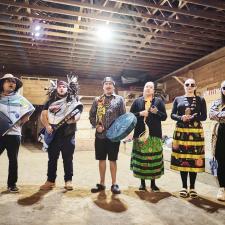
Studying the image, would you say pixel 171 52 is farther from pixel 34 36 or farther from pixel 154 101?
pixel 154 101

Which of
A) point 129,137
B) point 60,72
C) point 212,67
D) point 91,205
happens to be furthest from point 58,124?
point 60,72

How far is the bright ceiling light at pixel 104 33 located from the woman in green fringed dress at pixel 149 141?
15.8 feet

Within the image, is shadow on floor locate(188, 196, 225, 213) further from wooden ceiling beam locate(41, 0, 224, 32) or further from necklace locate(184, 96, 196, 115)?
wooden ceiling beam locate(41, 0, 224, 32)

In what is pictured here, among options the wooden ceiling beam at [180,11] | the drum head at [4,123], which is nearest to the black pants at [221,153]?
the drum head at [4,123]

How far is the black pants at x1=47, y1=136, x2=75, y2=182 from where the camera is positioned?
13.5 feet

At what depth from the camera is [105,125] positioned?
13.4 ft

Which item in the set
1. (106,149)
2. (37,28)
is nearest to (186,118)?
(106,149)

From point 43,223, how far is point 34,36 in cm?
767

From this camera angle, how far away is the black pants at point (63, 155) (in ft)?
13.5

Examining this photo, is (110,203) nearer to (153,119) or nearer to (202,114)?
(153,119)

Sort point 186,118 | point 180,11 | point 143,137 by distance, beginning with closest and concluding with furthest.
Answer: point 186,118 → point 143,137 → point 180,11

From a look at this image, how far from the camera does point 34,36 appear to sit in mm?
9164

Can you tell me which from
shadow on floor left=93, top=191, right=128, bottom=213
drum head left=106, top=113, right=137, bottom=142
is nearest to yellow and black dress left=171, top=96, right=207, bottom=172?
drum head left=106, top=113, right=137, bottom=142

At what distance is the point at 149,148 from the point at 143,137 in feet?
0.62
